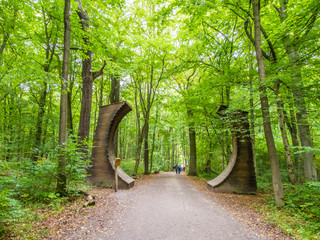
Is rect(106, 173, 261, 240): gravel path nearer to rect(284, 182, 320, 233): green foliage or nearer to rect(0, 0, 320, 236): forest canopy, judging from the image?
rect(284, 182, 320, 233): green foliage

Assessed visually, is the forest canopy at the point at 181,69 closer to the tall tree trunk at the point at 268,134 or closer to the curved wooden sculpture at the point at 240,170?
the tall tree trunk at the point at 268,134

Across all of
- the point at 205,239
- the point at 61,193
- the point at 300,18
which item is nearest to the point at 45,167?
the point at 61,193

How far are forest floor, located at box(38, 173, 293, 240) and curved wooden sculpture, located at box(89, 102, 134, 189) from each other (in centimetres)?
185

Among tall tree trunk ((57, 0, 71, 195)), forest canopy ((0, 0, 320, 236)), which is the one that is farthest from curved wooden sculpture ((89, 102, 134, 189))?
tall tree trunk ((57, 0, 71, 195))

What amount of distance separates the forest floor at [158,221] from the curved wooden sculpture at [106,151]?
185 cm

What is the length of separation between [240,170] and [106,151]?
666cm

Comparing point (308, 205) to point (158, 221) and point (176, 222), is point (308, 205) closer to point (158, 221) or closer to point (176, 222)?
point (176, 222)

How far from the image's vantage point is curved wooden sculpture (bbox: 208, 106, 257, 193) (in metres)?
7.26

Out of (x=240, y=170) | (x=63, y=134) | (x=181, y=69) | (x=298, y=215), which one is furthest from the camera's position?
(x=181, y=69)

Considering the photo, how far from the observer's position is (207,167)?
543 inches

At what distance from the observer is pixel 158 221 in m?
3.96

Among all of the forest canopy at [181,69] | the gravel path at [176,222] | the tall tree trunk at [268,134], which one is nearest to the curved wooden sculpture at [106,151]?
the forest canopy at [181,69]

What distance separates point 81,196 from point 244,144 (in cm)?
742

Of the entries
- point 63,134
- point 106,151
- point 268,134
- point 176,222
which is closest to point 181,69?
point 268,134
